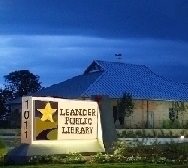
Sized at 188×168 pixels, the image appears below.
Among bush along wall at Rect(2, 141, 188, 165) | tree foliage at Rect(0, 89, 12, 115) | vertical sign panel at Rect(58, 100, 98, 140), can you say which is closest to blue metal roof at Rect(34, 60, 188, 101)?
tree foliage at Rect(0, 89, 12, 115)

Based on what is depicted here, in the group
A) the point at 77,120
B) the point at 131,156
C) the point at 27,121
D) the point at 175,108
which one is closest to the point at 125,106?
the point at 175,108

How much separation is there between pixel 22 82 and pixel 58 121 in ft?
183

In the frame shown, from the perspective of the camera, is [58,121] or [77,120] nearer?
[58,121]

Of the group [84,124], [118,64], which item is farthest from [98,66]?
[84,124]

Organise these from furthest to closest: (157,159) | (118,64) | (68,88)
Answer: (118,64) → (68,88) → (157,159)

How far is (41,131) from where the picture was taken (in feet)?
64.6

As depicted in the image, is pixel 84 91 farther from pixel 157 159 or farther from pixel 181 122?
pixel 157 159

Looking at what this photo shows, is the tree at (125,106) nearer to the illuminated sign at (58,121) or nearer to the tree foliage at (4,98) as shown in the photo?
the tree foliage at (4,98)

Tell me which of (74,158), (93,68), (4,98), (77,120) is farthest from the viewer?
(4,98)

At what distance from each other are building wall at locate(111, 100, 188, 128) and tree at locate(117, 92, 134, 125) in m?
0.84

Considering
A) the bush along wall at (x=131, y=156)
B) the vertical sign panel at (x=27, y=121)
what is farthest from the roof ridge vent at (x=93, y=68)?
the vertical sign panel at (x=27, y=121)

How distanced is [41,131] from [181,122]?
40.7m

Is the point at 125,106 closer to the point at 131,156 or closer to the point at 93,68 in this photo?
the point at 93,68

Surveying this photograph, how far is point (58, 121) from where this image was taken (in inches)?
795
